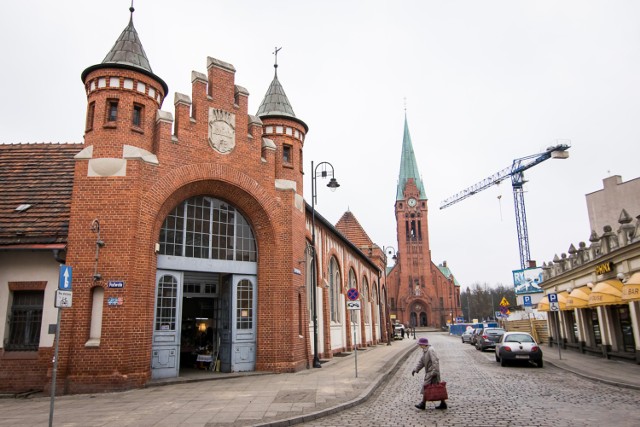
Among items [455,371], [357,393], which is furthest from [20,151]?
[455,371]

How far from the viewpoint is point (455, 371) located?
18047 mm

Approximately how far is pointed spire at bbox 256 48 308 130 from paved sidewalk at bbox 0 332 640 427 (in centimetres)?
1000

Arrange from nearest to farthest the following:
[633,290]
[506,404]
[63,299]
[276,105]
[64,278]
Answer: [63,299] < [64,278] < [506,404] < [633,290] < [276,105]

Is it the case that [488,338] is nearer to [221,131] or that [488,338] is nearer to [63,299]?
[221,131]

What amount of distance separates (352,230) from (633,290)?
33.6 meters

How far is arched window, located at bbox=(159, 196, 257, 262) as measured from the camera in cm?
1560

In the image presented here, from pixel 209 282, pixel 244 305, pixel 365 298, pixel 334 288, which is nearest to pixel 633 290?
pixel 244 305

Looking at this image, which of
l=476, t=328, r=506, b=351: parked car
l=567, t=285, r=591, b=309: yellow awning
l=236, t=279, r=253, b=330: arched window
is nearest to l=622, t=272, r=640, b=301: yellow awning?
l=567, t=285, r=591, b=309: yellow awning

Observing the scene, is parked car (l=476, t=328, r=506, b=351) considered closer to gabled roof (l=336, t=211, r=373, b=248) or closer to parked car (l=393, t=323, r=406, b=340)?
gabled roof (l=336, t=211, r=373, b=248)

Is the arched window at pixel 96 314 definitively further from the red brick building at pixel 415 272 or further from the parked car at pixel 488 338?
the red brick building at pixel 415 272

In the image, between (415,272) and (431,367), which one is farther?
(415,272)

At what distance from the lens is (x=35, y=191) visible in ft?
52.2

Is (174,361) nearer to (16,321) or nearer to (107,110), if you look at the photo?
(16,321)

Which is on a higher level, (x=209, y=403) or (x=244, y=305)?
(x=244, y=305)
